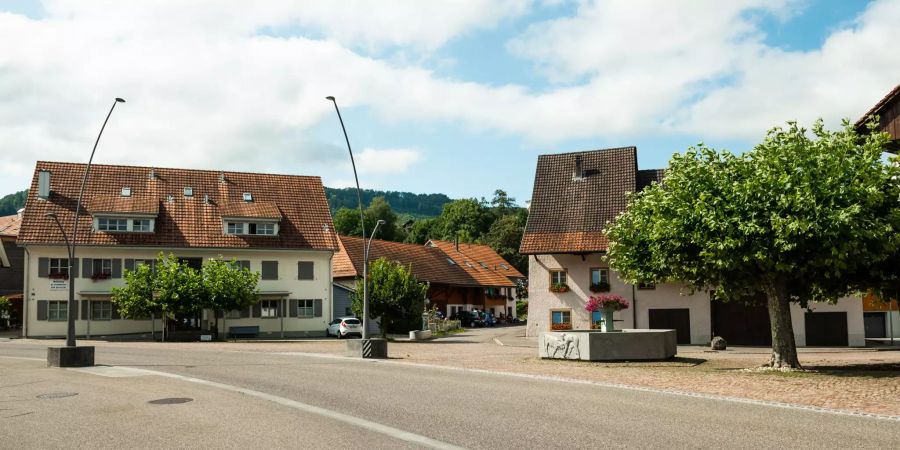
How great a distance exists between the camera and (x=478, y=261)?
82438 millimetres

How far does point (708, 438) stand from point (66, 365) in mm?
18767

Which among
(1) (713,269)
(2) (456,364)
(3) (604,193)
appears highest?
(3) (604,193)

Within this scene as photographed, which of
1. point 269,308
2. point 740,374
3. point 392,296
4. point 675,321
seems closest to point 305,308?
point 269,308

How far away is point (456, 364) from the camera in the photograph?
2514 centimetres

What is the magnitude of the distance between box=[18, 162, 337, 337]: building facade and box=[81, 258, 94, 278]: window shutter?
0.06m

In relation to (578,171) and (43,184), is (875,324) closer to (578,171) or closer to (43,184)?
(578,171)

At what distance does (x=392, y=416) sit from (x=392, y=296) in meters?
31.1

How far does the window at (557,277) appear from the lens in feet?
142

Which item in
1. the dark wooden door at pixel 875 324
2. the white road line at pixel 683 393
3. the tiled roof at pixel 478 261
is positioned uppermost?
the tiled roof at pixel 478 261

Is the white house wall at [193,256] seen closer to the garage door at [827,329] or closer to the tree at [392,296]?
the tree at [392,296]

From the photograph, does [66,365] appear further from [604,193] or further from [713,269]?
[604,193]

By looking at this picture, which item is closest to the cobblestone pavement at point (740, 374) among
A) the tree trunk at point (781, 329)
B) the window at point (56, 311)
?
the tree trunk at point (781, 329)

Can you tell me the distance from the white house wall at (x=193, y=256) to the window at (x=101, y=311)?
0.30 metres

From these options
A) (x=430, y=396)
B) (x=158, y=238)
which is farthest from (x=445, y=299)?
(x=430, y=396)
